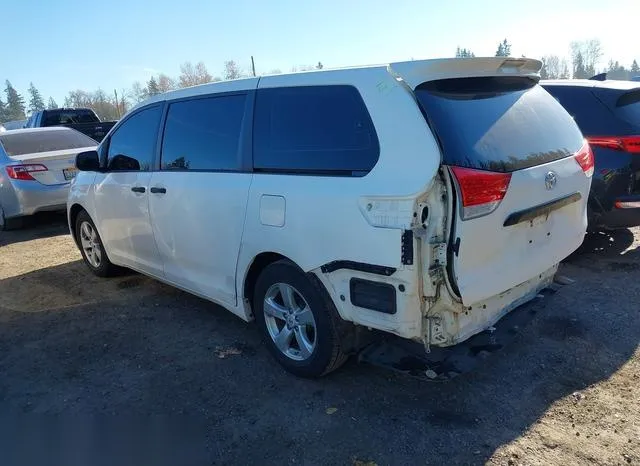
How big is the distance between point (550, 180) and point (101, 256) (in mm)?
4547

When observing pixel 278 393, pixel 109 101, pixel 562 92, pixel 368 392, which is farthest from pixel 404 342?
pixel 109 101

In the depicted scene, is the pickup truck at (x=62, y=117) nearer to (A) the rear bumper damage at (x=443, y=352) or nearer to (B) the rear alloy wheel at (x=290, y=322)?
(B) the rear alloy wheel at (x=290, y=322)

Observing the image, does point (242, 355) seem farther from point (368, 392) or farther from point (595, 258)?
point (595, 258)

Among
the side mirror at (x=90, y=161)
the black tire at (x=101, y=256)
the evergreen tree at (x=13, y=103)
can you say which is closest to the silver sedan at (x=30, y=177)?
the black tire at (x=101, y=256)

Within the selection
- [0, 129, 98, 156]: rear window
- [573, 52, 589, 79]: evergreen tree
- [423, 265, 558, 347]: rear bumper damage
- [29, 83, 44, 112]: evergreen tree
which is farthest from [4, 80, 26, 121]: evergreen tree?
[423, 265, 558, 347]: rear bumper damage

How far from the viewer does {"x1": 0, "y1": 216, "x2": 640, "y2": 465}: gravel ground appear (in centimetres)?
273

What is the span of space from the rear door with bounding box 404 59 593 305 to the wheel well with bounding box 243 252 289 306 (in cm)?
123

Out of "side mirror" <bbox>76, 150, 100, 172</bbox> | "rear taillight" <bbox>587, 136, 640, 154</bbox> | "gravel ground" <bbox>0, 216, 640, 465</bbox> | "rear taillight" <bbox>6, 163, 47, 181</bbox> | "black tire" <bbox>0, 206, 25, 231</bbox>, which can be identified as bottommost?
"gravel ground" <bbox>0, 216, 640, 465</bbox>

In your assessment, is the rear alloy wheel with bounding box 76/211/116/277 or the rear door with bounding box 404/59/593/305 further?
the rear alloy wheel with bounding box 76/211/116/277

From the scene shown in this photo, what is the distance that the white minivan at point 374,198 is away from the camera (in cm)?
261

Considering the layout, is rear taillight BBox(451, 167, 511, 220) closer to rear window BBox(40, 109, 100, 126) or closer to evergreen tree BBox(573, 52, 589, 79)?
rear window BBox(40, 109, 100, 126)

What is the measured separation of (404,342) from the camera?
9.85ft

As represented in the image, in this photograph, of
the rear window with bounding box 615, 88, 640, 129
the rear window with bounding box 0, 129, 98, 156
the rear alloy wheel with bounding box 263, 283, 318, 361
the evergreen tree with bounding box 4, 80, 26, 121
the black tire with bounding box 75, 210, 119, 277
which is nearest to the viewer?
the rear alloy wheel with bounding box 263, 283, 318, 361

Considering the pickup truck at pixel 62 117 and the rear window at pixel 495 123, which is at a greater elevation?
the pickup truck at pixel 62 117
